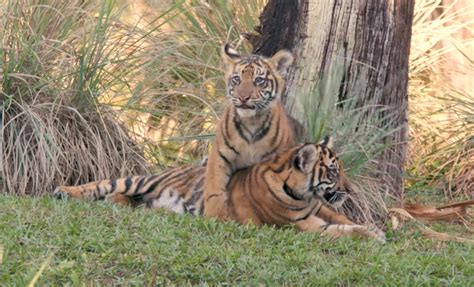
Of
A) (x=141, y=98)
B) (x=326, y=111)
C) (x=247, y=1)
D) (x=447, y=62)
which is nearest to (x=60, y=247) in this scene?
(x=326, y=111)

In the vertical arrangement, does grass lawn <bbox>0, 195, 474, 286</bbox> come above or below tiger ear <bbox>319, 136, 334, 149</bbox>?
below

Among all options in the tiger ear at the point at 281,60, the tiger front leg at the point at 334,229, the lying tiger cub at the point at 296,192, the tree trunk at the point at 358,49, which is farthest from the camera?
the tree trunk at the point at 358,49

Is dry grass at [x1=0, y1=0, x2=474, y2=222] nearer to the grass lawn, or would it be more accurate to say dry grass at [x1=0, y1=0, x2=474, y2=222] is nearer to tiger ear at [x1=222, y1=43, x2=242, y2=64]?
tiger ear at [x1=222, y1=43, x2=242, y2=64]

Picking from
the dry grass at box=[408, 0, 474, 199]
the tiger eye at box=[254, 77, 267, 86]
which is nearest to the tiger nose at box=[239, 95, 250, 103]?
the tiger eye at box=[254, 77, 267, 86]

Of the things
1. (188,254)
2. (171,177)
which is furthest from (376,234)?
(171,177)

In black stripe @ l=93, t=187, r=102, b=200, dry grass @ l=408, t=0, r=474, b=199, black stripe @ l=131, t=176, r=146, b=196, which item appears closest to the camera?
black stripe @ l=93, t=187, r=102, b=200

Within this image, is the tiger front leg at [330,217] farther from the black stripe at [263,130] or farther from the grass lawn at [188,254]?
the black stripe at [263,130]

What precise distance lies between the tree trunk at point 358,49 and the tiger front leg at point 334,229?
5.82 ft

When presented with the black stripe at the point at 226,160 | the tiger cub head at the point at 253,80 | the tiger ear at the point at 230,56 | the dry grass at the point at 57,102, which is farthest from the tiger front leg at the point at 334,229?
the dry grass at the point at 57,102

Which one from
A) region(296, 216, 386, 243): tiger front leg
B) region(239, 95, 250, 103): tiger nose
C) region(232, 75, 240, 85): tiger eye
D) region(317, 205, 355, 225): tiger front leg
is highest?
region(232, 75, 240, 85): tiger eye

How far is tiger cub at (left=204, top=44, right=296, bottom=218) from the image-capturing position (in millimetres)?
7898

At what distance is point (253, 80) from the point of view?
795 cm

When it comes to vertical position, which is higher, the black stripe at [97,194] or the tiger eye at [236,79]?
the tiger eye at [236,79]

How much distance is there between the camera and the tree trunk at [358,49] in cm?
930
